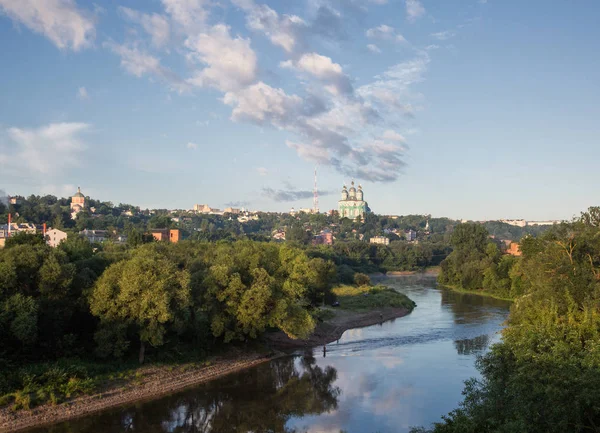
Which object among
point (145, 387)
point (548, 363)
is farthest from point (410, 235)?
point (548, 363)

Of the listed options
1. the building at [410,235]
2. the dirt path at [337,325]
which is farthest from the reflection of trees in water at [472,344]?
the building at [410,235]

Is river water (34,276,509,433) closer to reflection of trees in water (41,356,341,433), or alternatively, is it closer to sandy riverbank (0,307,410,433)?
reflection of trees in water (41,356,341,433)

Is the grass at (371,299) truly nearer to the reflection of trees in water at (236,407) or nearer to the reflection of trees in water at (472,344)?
the reflection of trees in water at (472,344)

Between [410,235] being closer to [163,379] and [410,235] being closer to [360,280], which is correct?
[360,280]

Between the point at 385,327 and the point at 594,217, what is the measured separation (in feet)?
54.4

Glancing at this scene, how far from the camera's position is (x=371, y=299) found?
5041cm

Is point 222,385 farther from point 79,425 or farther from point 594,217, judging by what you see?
point 594,217

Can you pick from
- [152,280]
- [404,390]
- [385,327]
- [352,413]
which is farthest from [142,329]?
[385,327]

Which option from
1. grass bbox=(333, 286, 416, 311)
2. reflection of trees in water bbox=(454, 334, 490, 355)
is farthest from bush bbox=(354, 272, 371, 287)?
reflection of trees in water bbox=(454, 334, 490, 355)

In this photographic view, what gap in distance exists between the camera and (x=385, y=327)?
40.9m

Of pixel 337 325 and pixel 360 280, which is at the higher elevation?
pixel 360 280

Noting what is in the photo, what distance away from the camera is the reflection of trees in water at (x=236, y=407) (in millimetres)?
19578

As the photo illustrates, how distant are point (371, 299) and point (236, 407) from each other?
98.7ft

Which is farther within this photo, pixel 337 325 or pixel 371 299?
pixel 371 299
